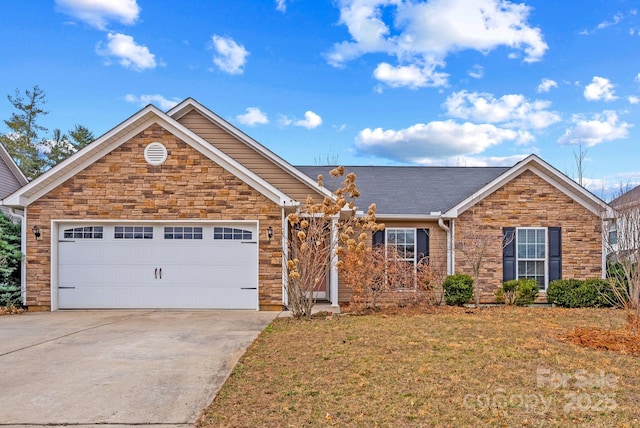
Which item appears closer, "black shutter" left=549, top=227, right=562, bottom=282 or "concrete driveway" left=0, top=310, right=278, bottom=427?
"concrete driveway" left=0, top=310, right=278, bottom=427

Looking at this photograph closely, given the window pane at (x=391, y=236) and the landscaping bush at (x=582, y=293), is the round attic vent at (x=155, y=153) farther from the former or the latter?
the landscaping bush at (x=582, y=293)

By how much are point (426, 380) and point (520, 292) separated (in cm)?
782

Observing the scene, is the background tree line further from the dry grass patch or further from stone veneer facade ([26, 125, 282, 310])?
the dry grass patch

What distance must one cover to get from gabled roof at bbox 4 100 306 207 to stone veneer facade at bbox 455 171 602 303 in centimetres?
608

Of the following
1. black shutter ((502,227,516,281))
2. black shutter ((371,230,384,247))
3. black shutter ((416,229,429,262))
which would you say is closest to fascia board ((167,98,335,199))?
black shutter ((371,230,384,247))

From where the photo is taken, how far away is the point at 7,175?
1856 cm

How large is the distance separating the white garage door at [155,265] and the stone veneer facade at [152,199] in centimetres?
35

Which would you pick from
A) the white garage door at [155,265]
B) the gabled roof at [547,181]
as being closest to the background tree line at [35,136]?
the white garage door at [155,265]

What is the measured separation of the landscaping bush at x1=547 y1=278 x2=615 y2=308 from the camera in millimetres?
11672

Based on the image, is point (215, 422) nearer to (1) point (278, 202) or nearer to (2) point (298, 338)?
(2) point (298, 338)

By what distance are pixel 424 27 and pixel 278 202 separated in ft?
27.6

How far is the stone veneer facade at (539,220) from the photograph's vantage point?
12.6 metres

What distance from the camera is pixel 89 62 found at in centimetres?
1852

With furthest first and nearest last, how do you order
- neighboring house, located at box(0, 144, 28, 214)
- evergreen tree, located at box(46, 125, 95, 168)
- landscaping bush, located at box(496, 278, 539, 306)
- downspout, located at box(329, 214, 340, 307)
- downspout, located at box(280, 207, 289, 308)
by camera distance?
evergreen tree, located at box(46, 125, 95, 168) → neighboring house, located at box(0, 144, 28, 214) → landscaping bush, located at box(496, 278, 539, 306) → downspout, located at box(280, 207, 289, 308) → downspout, located at box(329, 214, 340, 307)
